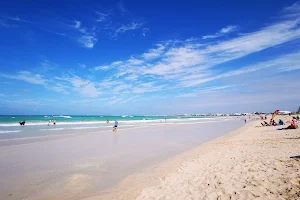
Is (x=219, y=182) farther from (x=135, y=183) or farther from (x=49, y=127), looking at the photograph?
(x=49, y=127)

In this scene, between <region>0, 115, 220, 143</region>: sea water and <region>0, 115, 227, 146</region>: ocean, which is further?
<region>0, 115, 220, 143</region>: sea water

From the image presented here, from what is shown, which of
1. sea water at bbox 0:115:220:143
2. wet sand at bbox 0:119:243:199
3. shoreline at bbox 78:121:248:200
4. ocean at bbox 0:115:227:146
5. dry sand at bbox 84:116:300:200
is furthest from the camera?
sea water at bbox 0:115:220:143

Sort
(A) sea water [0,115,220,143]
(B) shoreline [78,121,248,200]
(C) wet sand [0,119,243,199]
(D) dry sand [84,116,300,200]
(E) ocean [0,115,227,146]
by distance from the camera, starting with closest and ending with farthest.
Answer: (D) dry sand [84,116,300,200]
(B) shoreline [78,121,248,200]
(C) wet sand [0,119,243,199]
(E) ocean [0,115,227,146]
(A) sea water [0,115,220,143]

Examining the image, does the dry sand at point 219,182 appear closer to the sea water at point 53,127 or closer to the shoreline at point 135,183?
the shoreline at point 135,183

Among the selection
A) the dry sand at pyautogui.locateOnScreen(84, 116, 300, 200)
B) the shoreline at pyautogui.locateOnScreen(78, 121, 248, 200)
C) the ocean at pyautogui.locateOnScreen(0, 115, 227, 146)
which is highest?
the ocean at pyautogui.locateOnScreen(0, 115, 227, 146)

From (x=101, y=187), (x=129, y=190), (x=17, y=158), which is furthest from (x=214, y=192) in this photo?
(x=17, y=158)

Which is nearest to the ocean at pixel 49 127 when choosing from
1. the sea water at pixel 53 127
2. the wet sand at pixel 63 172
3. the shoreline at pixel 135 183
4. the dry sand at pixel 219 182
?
the sea water at pixel 53 127

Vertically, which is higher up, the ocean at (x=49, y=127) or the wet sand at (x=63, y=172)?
the ocean at (x=49, y=127)

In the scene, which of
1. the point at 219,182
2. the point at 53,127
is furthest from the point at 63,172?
the point at 53,127

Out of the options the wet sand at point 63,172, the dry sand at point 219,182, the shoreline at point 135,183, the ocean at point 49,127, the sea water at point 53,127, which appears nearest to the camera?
the dry sand at point 219,182

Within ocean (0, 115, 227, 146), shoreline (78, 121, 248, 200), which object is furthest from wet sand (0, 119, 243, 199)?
ocean (0, 115, 227, 146)

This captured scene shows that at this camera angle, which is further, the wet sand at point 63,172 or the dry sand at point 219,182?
the wet sand at point 63,172

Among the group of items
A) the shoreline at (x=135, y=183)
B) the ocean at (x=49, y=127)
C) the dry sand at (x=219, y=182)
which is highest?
the ocean at (x=49, y=127)

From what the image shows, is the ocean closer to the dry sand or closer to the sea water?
the sea water
